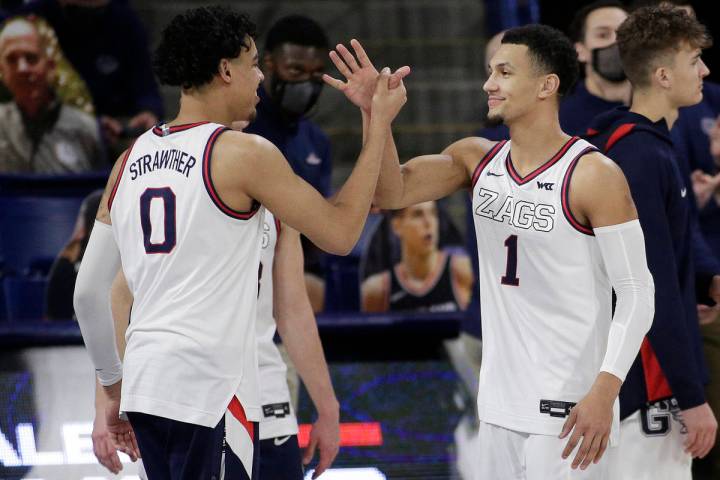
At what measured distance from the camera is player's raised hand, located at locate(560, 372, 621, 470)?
8.55ft

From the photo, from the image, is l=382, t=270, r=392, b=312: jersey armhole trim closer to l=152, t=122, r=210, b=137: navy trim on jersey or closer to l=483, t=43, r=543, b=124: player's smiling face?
l=483, t=43, r=543, b=124: player's smiling face

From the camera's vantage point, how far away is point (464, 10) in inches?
415

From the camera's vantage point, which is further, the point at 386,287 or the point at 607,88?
the point at 386,287

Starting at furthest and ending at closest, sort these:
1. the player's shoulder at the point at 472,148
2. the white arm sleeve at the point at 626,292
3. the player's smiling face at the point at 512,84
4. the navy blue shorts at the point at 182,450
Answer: the player's shoulder at the point at 472,148 → the player's smiling face at the point at 512,84 → the white arm sleeve at the point at 626,292 → the navy blue shorts at the point at 182,450

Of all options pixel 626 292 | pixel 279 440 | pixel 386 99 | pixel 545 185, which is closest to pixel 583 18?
pixel 545 185

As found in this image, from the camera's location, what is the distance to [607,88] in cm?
453

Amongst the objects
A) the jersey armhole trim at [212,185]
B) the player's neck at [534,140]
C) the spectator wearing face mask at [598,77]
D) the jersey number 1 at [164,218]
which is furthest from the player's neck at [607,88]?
the jersey number 1 at [164,218]

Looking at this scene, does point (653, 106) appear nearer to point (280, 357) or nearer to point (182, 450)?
point (280, 357)

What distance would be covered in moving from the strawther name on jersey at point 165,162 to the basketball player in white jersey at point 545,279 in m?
0.51

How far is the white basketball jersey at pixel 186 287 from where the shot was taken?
240 centimetres

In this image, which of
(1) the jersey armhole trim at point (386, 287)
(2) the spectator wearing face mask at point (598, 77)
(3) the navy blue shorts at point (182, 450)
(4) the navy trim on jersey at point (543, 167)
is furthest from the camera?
(1) the jersey armhole trim at point (386, 287)

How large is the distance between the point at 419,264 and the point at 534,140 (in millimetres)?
3214

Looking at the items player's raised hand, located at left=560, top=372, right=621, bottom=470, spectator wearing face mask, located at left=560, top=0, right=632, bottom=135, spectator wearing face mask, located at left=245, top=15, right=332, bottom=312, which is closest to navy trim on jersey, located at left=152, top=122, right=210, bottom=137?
player's raised hand, located at left=560, top=372, right=621, bottom=470

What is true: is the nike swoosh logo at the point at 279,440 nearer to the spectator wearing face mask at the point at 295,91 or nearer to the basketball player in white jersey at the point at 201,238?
the basketball player in white jersey at the point at 201,238
